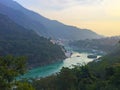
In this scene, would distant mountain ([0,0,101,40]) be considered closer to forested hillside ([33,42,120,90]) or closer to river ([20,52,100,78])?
river ([20,52,100,78])

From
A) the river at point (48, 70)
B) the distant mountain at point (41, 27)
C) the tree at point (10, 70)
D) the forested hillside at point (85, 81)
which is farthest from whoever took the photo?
the distant mountain at point (41, 27)

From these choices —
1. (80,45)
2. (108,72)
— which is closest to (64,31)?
(80,45)

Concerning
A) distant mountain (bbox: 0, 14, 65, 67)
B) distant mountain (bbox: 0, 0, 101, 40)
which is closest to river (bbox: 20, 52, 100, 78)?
distant mountain (bbox: 0, 14, 65, 67)

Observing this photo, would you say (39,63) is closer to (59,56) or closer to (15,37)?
(59,56)

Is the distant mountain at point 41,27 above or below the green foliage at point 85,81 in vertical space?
above

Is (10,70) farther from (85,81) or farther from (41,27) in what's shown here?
(41,27)

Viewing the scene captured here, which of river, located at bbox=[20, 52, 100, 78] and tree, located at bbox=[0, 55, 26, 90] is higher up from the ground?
tree, located at bbox=[0, 55, 26, 90]

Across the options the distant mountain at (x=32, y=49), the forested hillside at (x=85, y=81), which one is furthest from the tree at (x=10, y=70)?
the distant mountain at (x=32, y=49)

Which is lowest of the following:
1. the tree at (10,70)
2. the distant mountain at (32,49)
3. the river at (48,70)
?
the river at (48,70)

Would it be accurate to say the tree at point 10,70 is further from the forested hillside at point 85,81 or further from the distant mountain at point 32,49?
the distant mountain at point 32,49
